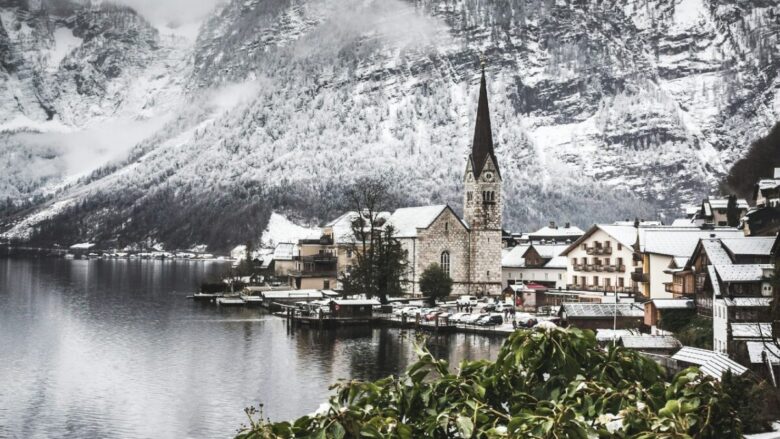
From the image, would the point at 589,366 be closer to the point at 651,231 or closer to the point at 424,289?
the point at 651,231

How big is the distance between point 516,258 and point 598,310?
3641 centimetres

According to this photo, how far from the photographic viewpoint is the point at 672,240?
2350 inches

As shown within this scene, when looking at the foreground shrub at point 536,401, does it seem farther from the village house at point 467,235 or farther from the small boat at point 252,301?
the small boat at point 252,301

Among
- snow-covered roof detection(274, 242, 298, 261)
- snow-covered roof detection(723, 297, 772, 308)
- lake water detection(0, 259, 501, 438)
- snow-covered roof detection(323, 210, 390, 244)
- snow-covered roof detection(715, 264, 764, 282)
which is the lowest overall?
lake water detection(0, 259, 501, 438)

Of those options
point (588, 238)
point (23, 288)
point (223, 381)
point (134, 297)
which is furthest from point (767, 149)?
point (23, 288)

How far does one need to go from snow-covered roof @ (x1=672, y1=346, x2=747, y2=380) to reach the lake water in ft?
36.9

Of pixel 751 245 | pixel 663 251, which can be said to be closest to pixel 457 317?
pixel 663 251

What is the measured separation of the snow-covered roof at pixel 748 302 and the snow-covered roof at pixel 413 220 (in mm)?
48385

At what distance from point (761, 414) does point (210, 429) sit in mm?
18491

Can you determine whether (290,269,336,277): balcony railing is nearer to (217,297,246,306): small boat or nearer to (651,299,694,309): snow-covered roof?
(217,297,246,306): small boat

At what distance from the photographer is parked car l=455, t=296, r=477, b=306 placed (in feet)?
251

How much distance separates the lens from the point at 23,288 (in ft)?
343

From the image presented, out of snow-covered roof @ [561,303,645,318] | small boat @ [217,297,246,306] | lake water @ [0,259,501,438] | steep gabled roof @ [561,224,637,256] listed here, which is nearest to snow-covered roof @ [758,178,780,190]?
steep gabled roof @ [561,224,637,256]

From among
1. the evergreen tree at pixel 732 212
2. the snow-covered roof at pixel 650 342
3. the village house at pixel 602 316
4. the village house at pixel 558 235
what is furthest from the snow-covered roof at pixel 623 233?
the village house at pixel 558 235
